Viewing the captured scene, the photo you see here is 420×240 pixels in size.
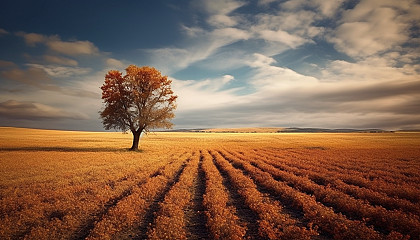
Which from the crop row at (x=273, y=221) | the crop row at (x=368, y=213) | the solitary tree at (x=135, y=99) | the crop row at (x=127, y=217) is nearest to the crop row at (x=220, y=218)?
the crop row at (x=273, y=221)

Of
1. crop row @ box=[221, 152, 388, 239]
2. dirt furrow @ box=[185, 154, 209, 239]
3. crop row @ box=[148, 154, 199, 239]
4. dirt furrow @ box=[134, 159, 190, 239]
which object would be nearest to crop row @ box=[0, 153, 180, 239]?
dirt furrow @ box=[134, 159, 190, 239]

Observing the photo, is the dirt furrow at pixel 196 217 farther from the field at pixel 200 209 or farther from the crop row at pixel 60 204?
the crop row at pixel 60 204

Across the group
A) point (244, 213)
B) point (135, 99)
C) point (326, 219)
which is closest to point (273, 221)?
point (244, 213)

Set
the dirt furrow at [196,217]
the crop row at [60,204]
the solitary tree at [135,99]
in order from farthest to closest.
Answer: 1. the solitary tree at [135,99]
2. the crop row at [60,204]
3. the dirt furrow at [196,217]

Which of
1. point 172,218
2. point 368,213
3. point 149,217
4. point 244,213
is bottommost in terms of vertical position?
point 244,213

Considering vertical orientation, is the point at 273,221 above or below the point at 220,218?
below

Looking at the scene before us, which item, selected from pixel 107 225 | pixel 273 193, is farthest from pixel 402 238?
pixel 107 225

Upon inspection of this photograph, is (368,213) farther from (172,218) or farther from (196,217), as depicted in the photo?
(172,218)

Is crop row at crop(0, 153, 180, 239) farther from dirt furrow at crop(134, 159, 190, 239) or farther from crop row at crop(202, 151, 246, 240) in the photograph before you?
crop row at crop(202, 151, 246, 240)

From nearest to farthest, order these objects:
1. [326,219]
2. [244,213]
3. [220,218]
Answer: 1. [220,218]
2. [326,219]
3. [244,213]

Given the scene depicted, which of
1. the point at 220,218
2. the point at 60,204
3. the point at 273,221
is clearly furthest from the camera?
the point at 60,204

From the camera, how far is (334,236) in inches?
277

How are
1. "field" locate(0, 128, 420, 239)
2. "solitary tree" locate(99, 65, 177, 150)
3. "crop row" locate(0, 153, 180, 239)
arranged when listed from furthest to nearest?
"solitary tree" locate(99, 65, 177, 150)
"crop row" locate(0, 153, 180, 239)
"field" locate(0, 128, 420, 239)

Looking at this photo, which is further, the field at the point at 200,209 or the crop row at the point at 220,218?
the field at the point at 200,209
